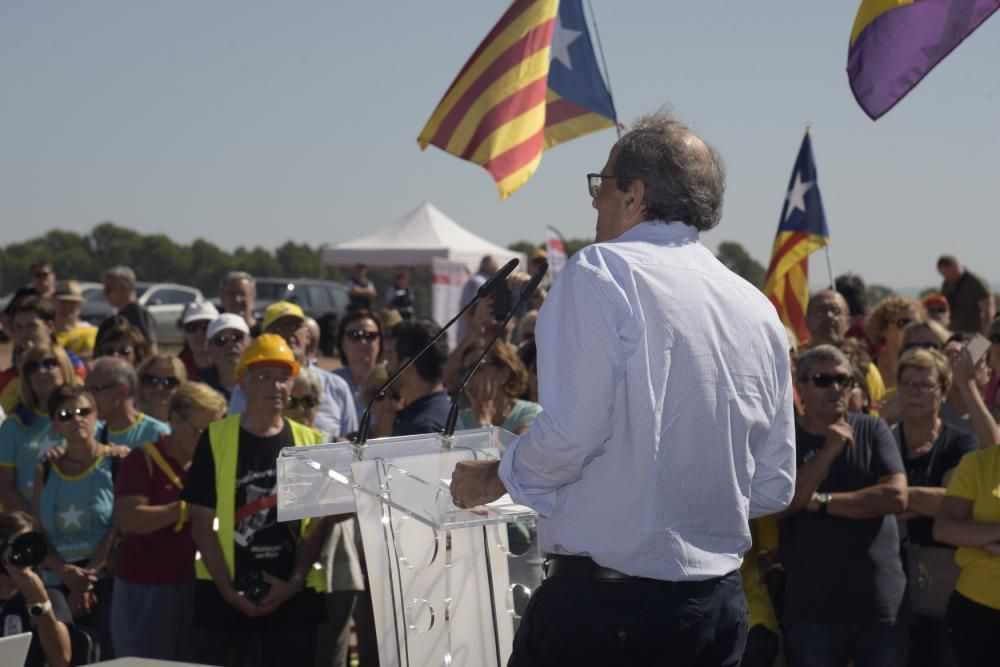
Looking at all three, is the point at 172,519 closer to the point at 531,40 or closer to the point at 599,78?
the point at 531,40

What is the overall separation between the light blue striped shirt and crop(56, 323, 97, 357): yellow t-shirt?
27.6ft

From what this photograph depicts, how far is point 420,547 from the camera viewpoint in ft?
9.95

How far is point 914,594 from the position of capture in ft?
19.6

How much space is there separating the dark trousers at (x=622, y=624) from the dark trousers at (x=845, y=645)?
9.90 feet

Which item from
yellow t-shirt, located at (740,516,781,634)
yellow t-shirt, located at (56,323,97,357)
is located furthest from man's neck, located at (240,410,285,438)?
yellow t-shirt, located at (56,323,97,357)

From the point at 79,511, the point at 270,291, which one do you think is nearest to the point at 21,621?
the point at 79,511

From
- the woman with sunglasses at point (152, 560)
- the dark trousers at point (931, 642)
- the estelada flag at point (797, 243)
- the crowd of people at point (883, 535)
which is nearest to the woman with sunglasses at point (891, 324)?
the estelada flag at point (797, 243)

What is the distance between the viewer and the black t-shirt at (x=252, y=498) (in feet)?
18.4

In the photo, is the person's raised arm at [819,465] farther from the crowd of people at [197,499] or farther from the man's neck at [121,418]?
the man's neck at [121,418]

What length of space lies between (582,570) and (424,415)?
3731 millimetres

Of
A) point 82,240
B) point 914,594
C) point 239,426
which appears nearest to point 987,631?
point 914,594

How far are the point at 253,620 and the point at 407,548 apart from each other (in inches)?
111

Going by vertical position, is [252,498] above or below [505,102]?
below

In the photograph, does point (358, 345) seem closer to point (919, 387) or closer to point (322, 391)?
point (322, 391)
